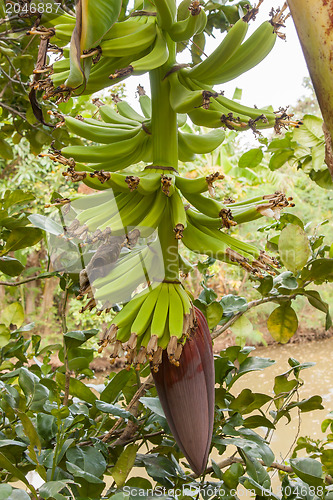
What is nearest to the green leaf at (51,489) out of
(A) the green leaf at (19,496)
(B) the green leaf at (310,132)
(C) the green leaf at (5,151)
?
(A) the green leaf at (19,496)

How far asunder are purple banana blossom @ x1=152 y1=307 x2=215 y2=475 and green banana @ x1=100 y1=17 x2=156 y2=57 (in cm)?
23

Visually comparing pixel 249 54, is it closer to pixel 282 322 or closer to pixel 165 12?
pixel 165 12

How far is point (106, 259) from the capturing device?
0.35 meters

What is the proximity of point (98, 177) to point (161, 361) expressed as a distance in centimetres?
16

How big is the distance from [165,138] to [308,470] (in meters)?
0.40

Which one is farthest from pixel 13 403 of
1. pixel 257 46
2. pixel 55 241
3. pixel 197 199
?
pixel 257 46

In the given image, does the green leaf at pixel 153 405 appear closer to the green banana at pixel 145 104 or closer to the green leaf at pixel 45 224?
the green leaf at pixel 45 224

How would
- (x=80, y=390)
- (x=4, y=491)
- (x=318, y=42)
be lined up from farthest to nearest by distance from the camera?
(x=80, y=390) < (x=4, y=491) < (x=318, y=42)

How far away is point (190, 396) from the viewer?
1.13ft

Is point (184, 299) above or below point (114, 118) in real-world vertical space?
below

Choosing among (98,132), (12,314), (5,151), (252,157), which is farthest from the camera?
(5,151)

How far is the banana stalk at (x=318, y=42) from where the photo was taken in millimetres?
195

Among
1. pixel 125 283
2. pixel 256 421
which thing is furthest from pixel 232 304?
pixel 125 283

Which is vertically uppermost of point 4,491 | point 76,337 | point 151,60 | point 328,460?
point 151,60
